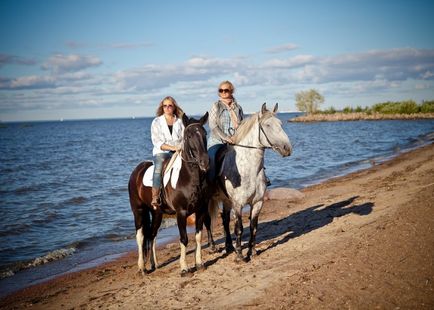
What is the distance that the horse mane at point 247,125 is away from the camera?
736cm

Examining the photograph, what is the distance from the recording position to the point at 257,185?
7641mm

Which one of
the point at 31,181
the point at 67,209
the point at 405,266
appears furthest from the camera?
the point at 31,181

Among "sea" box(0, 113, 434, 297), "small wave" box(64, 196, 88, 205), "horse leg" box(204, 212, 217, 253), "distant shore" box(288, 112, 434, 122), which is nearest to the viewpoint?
"horse leg" box(204, 212, 217, 253)

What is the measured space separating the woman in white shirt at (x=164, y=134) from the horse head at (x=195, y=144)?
0.78 meters

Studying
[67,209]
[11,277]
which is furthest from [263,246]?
[67,209]

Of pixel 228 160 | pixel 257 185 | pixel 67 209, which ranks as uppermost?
pixel 228 160

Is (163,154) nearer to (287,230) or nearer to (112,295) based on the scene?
(112,295)

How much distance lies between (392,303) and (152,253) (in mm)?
5166

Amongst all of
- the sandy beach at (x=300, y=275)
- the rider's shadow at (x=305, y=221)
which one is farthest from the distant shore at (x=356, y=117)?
the sandy beach at (x=300, y=275)

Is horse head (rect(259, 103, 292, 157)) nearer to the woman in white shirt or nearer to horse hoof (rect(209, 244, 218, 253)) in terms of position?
the woman in white shirt

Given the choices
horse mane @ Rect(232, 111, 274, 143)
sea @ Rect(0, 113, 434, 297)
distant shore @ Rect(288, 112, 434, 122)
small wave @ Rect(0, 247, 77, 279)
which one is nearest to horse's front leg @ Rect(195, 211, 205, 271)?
horse mane @ Rect(232, 111, 274, 143)

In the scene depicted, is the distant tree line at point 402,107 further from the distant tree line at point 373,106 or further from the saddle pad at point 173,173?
the saddle pad at point 173,173

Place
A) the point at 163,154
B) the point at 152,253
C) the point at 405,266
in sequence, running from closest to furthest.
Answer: the point at 405,266 → the point at 163,154 → the point at 152,253

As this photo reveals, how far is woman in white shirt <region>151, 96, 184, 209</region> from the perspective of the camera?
24.2 feet
